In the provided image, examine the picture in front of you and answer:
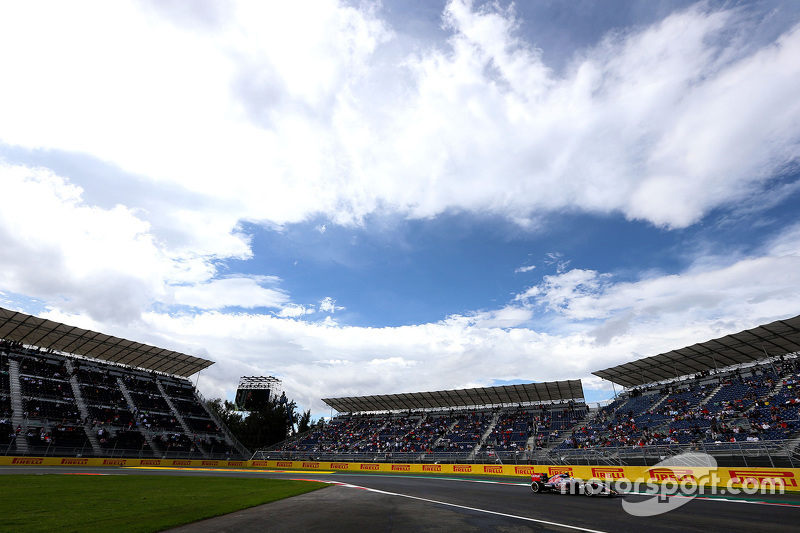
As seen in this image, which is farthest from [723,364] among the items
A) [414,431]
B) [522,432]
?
[414,431]

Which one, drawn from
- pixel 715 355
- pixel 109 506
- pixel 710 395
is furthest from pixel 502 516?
pixel 715 355

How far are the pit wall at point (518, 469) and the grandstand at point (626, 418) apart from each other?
101 cm

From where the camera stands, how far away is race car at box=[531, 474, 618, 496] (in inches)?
738

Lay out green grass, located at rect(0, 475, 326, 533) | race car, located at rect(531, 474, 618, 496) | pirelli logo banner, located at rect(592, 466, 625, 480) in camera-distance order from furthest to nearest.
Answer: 1. pirelli logo banner, located at rect(592, 466, 625, 480)
2. race car, located at rect(531, 474, 618, 496)
3. green grass, located at rect(0, 475, 326, 533)

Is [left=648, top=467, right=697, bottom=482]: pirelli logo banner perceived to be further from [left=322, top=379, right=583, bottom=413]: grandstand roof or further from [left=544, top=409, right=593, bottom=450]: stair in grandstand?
[left=322, top=379, right=583, bottom=413]: grandstand roof

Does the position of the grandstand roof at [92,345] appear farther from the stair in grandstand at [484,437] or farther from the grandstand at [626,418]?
the stair in grandstand at [484,437]

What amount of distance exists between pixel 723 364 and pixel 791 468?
1073 inches

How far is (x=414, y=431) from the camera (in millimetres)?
61688

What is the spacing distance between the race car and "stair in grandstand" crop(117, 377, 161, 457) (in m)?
47.5

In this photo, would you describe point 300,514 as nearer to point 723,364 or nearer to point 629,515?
point 629,515

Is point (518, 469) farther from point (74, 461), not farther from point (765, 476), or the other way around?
point (74, 461)

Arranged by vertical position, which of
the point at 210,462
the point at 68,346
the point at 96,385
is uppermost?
the point at 68,346

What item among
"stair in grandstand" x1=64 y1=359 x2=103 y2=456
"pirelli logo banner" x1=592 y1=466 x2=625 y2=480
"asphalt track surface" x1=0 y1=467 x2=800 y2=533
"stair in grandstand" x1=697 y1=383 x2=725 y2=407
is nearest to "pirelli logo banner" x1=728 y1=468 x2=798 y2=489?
"asphalt track surface" x1=0 y1=467 x2=800 y2=533

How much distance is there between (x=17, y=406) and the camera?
145 feet
